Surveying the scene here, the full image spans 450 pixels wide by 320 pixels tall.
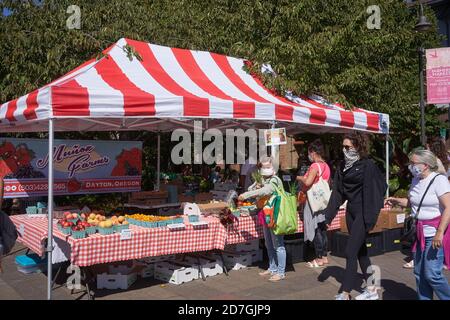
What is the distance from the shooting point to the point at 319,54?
9227mm

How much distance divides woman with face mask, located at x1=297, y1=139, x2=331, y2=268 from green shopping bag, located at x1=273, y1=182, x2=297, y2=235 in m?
0.73

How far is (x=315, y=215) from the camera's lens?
21.3ft

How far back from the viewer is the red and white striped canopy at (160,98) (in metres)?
4.98

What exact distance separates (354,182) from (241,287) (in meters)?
2.00

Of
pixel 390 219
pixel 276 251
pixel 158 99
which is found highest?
pixel 158 99

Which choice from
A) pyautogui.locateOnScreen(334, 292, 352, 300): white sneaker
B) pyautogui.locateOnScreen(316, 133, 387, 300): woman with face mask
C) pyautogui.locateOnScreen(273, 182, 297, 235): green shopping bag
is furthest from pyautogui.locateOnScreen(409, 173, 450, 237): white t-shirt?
pyautogui.locateOnScreen(273, 182, 297, 235): green shopping bag

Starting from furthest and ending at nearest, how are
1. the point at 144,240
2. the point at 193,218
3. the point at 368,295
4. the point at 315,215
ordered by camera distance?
the point at 315,215 → the point at 193,218 → the point at 144,240 → the point at 368,295

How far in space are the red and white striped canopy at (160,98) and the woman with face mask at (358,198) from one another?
170 centimetres

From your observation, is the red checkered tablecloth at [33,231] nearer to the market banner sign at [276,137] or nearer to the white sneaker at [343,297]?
the market banner sign at [276,137]

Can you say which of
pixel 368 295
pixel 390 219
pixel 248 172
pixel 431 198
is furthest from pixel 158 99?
pixel 248 172

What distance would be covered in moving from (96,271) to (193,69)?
3467mm

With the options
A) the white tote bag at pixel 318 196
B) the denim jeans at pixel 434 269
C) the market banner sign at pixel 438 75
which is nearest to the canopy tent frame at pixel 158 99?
the white tote bag at pixel 318 196

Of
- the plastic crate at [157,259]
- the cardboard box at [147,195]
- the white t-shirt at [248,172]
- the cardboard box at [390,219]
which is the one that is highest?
the white t-shirt at [248,172]

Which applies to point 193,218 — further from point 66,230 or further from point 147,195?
point 147,195
